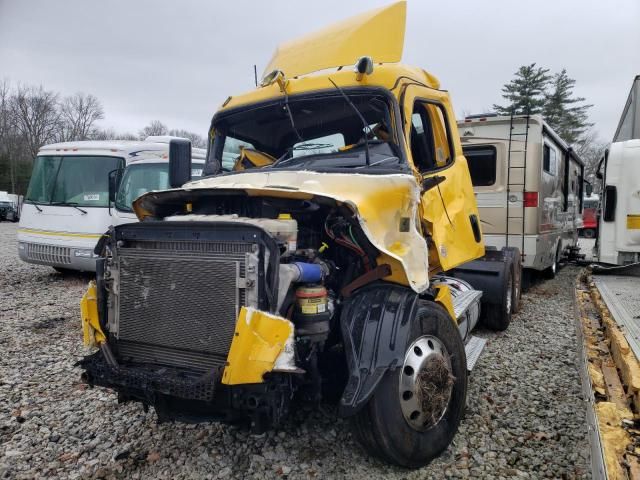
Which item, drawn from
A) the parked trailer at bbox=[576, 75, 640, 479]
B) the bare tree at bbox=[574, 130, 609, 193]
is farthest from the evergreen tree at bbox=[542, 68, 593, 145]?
the parked trailer at bbox=[576, 75, 640, 479]

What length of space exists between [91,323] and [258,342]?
1274 mm

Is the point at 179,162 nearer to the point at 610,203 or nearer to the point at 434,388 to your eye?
the point at 434,388

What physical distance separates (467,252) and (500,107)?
40835mm

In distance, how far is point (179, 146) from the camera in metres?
4.30

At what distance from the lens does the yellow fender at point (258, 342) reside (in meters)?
2.41

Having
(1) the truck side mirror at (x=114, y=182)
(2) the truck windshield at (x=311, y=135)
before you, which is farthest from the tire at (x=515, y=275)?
(1) the truck side mirror at (x=114, y=182)

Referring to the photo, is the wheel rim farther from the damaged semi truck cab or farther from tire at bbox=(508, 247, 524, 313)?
tire at bbox=(508, 247, 524, 313)

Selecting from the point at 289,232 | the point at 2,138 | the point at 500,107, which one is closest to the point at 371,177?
the point at 289,232

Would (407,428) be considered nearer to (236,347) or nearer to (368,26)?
(236,347)

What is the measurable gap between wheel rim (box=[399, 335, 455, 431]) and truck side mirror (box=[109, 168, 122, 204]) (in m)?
7.73

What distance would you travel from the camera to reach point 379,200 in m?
2.94

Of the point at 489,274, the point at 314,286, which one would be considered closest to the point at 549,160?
the point at 489,274

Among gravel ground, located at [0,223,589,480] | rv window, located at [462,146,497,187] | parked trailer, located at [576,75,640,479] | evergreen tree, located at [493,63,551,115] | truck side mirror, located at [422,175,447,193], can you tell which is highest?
evergreen tree, located at [493,63,551,115]

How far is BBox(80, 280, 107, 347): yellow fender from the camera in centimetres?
303
